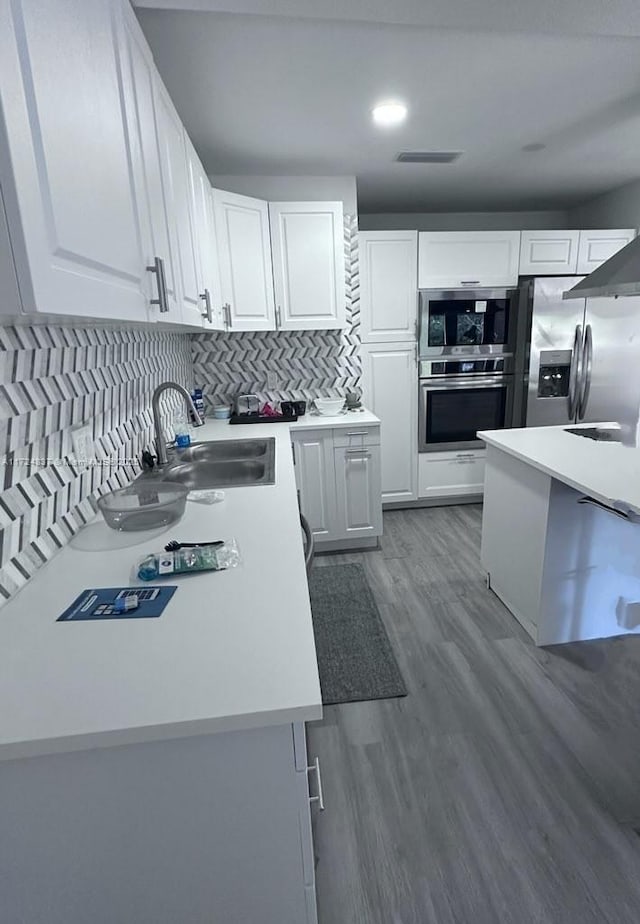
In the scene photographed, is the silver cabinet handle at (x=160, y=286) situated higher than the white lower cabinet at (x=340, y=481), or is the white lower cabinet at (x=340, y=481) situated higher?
the silver cabinet handle at (x=160, y=286)

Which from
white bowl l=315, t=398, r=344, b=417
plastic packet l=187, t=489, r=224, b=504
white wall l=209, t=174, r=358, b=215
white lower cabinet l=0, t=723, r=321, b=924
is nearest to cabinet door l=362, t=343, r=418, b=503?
white bowl l=315, t=398, r=344, b=417

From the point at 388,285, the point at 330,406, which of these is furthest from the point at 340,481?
the point at 388,285

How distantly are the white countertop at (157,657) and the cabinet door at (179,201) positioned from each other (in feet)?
2.75

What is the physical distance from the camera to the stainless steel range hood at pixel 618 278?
6.13 feet

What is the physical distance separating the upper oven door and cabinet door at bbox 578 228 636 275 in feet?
1.91

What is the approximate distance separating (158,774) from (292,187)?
10.5 ft

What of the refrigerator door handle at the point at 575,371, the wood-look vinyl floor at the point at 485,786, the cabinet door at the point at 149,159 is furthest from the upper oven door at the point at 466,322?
the cabinet door at the point at 149,159

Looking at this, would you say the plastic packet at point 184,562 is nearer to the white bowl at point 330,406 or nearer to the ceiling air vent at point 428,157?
the white bowl at point 330,406

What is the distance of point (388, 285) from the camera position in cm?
325

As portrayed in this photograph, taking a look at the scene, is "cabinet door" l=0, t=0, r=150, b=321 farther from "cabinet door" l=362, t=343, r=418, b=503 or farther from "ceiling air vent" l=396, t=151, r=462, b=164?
"cabinet door" l=362, t=343, r=418, b=503

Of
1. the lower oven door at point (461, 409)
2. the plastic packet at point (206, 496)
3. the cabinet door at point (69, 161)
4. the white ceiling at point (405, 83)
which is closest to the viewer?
the cabinet door at point (69, 161)

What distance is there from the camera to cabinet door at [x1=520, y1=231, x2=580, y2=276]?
330 cm

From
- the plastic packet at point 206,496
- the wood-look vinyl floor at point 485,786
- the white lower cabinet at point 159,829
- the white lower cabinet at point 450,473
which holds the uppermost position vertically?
the plastic packet at point 206,496

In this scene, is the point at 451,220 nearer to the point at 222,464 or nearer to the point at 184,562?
the point at 222,464
